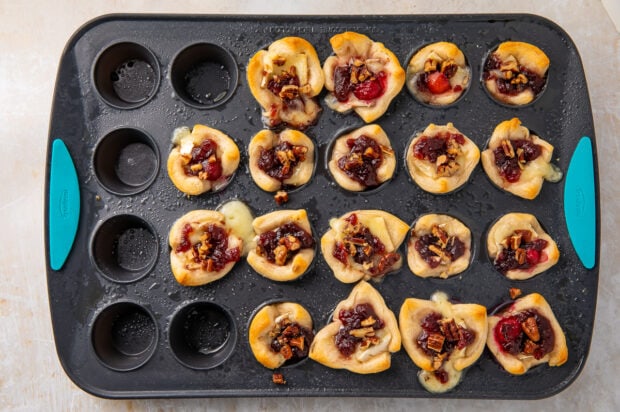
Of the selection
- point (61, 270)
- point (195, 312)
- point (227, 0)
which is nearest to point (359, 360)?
point (195, 312)

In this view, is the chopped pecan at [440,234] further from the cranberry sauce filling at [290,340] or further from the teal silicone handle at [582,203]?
the cranberry sauce filling at [290,340]

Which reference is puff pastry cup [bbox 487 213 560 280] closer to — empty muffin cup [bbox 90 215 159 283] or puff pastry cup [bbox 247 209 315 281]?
puff pastry cup [bbox 247 209 315 281]

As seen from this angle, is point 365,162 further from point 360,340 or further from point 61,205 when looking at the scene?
point 61,205

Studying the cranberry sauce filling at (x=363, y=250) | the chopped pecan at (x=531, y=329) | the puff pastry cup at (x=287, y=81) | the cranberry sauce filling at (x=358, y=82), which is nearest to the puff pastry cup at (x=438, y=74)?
the cranberry sauce filling at (x=358, y=82)

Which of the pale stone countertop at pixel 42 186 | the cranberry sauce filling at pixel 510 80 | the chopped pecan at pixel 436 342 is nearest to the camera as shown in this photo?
the chopped pecan at pixel 436 342

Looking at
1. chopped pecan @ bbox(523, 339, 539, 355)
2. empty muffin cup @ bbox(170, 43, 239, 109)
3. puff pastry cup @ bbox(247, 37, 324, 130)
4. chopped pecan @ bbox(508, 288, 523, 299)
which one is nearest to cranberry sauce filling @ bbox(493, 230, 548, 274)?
chopped pecan @ bbox(508, 288, 523, 299)

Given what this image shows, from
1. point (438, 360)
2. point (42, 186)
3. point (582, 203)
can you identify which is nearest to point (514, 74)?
point (582, 203)
